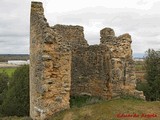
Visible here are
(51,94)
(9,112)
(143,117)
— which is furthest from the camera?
(9,112)

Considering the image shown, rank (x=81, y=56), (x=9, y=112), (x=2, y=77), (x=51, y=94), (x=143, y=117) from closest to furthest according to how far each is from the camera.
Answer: (x=143, y=117)
(x=51, y=94)
(x=81, y=56)
(x=9, y=112)
(x=2, y=77)

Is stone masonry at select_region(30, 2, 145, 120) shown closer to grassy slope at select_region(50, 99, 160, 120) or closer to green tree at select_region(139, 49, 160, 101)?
grassy slope at select_region(50, 99, 160, 120)

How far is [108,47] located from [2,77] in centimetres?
2897

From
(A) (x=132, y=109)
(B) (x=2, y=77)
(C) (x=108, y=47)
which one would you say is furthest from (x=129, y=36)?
(B) (x=2, y=77)

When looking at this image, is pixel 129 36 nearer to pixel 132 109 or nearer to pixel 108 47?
pixel 108 47

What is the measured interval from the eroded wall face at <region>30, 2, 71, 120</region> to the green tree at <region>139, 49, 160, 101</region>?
20215 millimetres

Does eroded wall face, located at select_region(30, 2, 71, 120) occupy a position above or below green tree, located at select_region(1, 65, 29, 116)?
above

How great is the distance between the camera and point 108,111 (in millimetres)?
12727

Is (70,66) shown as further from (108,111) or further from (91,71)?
(91,71)


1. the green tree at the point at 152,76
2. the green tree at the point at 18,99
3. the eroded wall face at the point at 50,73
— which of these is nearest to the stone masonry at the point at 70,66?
the eroded wall face at the point at 50,73

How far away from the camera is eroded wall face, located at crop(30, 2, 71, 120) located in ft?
43.1

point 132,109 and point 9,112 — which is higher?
point 132,109

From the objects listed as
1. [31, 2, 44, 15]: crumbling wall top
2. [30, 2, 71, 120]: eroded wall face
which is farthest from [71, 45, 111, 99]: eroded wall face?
[31, 2, 44, 15]: crumbling wall top

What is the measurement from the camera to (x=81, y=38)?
762 inches
